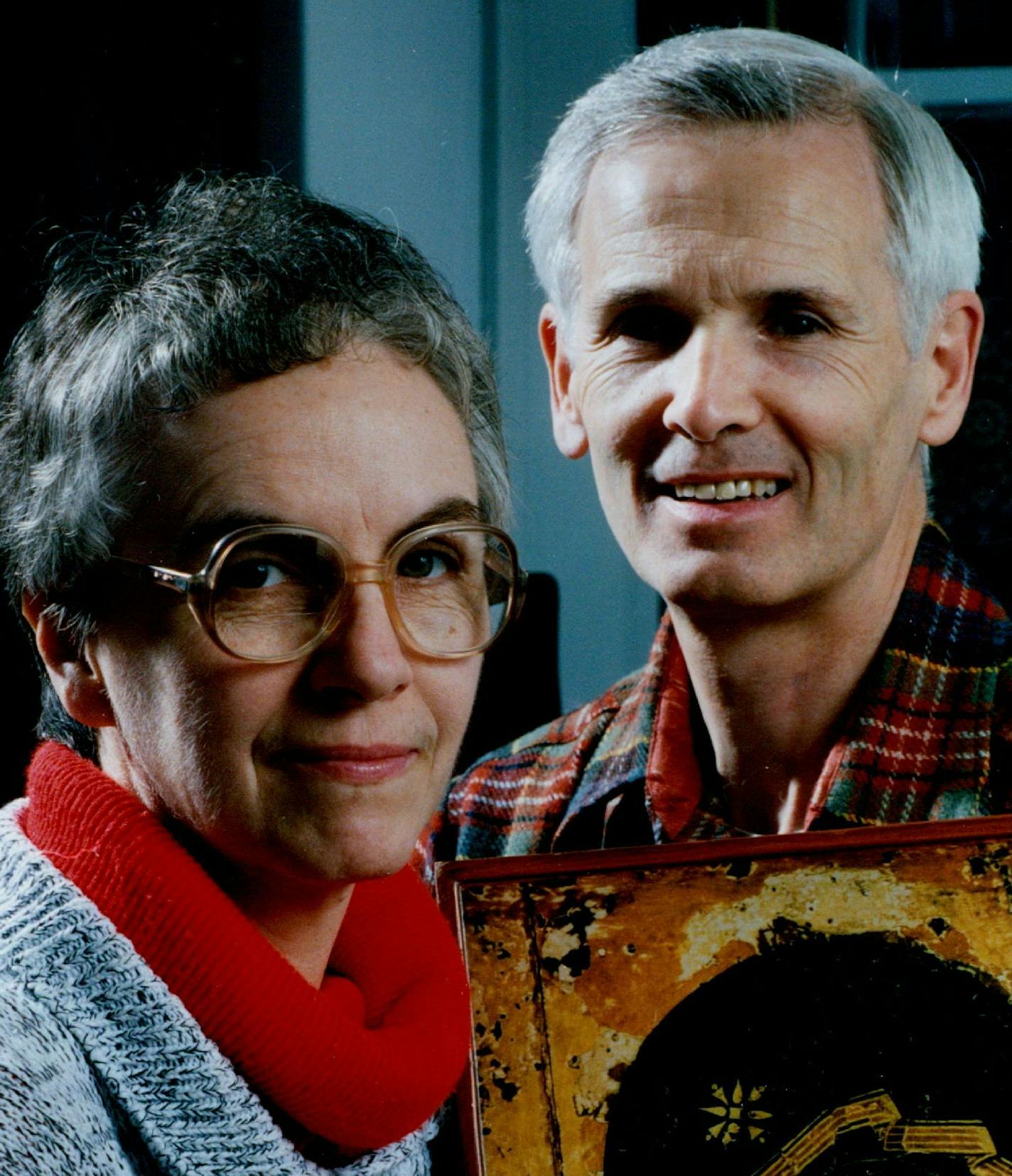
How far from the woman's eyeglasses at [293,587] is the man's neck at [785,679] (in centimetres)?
49

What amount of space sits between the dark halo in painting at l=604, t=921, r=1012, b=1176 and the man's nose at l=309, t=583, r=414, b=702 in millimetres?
406

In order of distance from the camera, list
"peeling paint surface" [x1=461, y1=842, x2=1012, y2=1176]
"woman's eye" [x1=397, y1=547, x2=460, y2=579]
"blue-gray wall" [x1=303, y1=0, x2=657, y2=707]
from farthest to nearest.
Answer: "blue-gray wall" [x1=303, y1=0, x2=657, y2=707], "peeling paint surface" [x1=461, y1=842, x2=1012, y2=1176], "woman's eye" [x1=397, y1=547, x2=460, y2=579]

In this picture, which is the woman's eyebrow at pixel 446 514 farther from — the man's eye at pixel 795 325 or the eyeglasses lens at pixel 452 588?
the man's eye at pixel 795 325

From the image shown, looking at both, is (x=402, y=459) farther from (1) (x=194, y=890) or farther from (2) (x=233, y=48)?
(2) (x=233, y=48)

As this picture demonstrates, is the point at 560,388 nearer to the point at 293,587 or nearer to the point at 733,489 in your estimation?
the point at 733,489

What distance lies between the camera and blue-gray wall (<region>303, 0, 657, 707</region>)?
1382 mm

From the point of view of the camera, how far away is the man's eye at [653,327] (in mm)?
1436

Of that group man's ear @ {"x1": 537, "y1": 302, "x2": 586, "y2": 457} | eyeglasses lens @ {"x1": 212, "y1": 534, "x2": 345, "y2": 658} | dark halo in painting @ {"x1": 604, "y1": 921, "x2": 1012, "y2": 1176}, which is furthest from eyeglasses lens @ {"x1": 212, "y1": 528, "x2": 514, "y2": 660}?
man's ear @ {"x1": 537, "y1": 302, "x2": 586, "y2": 457}

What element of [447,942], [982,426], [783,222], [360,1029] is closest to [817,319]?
[783,222]

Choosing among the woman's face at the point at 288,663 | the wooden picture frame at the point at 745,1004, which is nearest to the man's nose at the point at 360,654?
the woman's face at the point at 288,663

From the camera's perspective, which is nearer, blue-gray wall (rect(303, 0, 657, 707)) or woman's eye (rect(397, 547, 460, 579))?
woman's eye (rect(397, 547, 460, 579))

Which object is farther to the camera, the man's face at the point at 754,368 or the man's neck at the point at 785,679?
the man's neck at the point at 785,679

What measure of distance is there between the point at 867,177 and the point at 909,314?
0.14 metres

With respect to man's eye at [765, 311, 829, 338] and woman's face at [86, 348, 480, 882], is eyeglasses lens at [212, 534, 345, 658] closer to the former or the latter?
woman's face at [86, 348, 480, 882]
